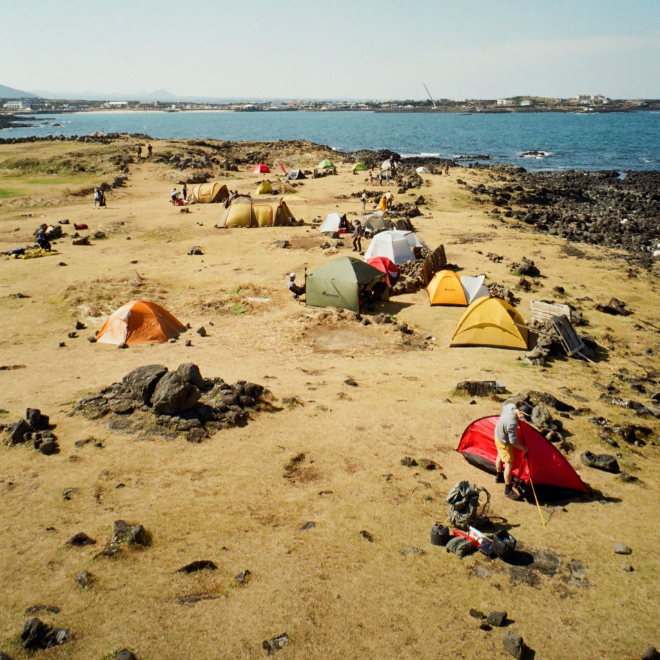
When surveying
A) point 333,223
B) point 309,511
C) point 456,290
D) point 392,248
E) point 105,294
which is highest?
point 333,223

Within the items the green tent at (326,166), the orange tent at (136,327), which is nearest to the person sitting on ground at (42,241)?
the orange tent at (136,327)

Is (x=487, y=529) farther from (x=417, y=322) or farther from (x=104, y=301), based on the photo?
(x=104, y=301)

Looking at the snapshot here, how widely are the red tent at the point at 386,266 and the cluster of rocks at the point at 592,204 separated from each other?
61.7 ft

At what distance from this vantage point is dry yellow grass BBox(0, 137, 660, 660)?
24.8 ft

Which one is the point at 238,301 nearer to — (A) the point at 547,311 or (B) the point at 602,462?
(A) the point at 547,311

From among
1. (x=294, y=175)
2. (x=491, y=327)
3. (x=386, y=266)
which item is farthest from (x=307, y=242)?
(x=294, y=175)

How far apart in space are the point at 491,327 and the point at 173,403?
1167 centimetres

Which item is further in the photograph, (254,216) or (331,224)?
(254,216)

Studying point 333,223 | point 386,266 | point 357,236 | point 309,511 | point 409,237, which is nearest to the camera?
point 309,511

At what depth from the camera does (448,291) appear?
22.3 meters

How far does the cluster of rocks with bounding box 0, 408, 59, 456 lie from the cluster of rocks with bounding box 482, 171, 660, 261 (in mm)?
35400

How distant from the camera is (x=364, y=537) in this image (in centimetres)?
945

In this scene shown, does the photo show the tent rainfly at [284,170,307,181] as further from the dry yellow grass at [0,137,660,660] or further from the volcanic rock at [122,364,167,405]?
the volcanic rock at [122,364,167,405]

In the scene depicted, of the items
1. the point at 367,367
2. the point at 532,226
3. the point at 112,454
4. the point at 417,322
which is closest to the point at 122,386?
the point at 112,454
